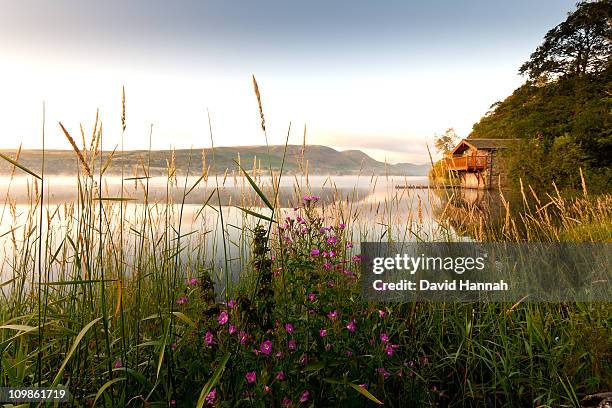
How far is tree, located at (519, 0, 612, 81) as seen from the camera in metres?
22.4

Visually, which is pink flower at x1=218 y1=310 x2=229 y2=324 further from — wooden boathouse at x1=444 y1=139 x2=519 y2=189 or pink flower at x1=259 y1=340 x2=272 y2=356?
wooden boathouse at x1=444 y1=139 x2=519 y2=189

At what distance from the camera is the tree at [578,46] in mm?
22422

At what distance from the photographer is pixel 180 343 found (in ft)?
5.95

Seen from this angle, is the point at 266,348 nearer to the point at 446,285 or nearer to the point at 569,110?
the point at 446,285

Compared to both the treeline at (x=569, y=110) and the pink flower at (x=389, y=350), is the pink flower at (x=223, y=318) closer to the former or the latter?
the pink flower at (x=389, y=350)

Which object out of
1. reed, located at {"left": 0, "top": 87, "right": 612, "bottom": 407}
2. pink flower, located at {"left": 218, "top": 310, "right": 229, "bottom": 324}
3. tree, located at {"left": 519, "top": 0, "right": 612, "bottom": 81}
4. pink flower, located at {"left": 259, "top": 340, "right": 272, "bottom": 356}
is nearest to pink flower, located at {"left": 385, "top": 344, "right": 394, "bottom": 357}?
reed, located at {"left": 0, "top": 87, "right": 612, "bottom": 407}

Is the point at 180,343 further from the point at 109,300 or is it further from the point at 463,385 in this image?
the point at 463,385

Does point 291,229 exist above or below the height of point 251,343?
above

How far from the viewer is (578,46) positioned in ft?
77.4

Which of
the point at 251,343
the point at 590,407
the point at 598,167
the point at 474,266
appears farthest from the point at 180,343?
the point at 598,167

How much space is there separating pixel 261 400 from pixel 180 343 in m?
0.55

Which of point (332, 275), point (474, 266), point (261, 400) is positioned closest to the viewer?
point (261, 400)

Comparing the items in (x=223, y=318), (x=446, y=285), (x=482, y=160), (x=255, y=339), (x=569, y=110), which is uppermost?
(x=569, y=110)

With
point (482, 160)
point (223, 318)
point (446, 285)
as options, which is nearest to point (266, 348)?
point (223, 318)
